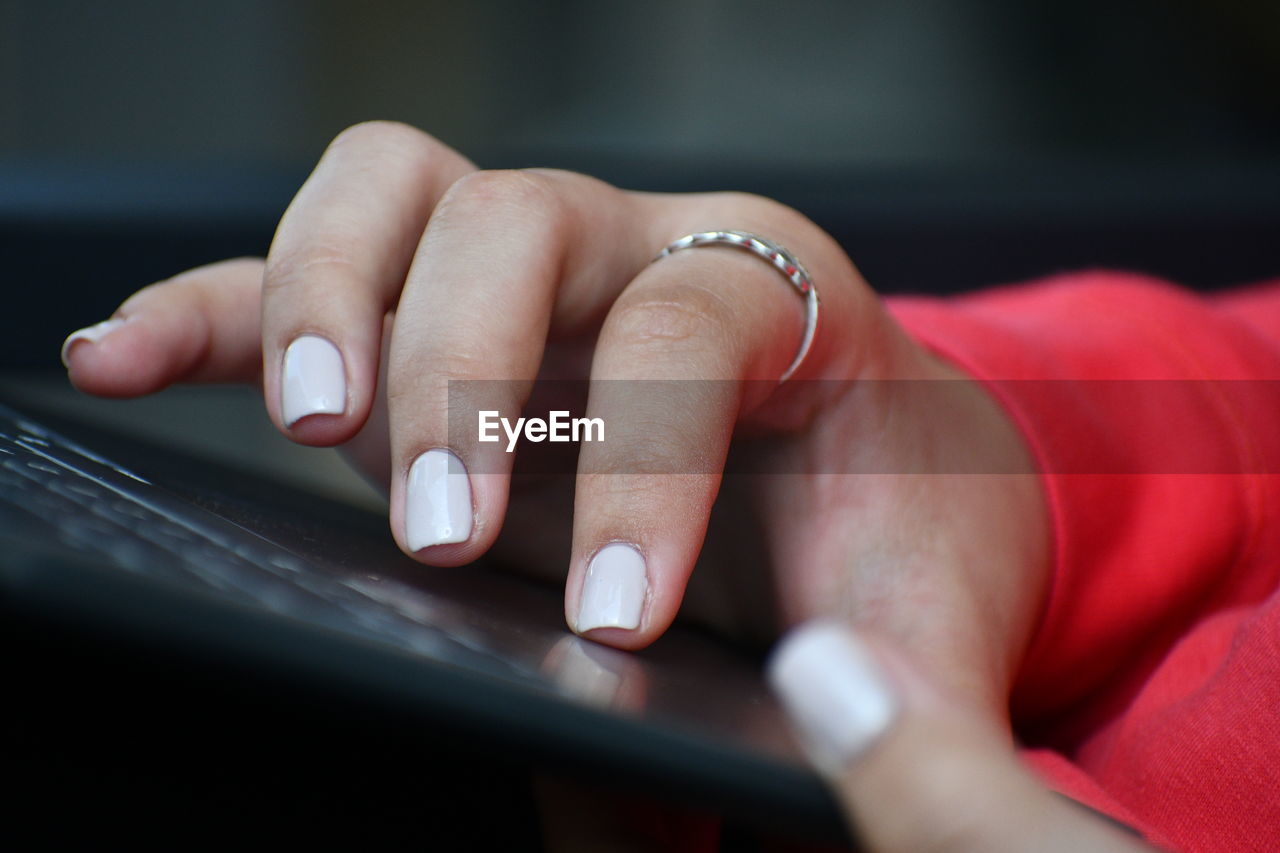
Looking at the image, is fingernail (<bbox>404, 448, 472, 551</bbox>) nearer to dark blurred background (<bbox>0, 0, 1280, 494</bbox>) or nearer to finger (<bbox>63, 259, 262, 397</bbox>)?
finger (<bbox>63, 259, 262, 397</bbox>)

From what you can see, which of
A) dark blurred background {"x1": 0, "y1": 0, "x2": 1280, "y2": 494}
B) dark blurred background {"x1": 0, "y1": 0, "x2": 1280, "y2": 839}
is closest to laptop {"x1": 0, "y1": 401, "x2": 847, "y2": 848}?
dark blurred background {"x1": 0, "y1": 0, "x2": 1280, "y2": 839}

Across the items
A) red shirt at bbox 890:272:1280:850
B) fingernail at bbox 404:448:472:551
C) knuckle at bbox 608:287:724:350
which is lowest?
red shirt at bbox 890:272:1280:850

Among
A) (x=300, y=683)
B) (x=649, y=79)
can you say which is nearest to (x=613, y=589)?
(x=300, y=683)

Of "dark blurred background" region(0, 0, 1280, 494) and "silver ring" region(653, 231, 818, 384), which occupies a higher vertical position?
"silver ring" region(653, 231, 818, 384)

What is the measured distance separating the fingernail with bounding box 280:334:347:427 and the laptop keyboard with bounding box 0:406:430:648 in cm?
7

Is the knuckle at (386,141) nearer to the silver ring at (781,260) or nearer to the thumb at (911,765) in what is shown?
the silver ring at (781,260)

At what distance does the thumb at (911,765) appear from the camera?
23cm

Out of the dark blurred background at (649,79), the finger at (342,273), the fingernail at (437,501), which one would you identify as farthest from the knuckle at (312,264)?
the dark blurred background at (649,79)

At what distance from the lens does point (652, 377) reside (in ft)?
1.34

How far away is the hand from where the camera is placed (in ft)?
1.29

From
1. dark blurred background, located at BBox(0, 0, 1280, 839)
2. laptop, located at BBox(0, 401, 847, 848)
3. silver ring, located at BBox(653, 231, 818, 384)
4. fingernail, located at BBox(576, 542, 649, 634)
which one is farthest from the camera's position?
dark blurred background, located at BBox(0, 0, 1280, 839)

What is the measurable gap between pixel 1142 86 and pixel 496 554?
8.88 ft

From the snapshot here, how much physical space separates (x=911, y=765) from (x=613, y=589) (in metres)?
0.15

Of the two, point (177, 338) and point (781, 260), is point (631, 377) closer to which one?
point (781, 260)
